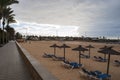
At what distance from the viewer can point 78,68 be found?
43.9 feet

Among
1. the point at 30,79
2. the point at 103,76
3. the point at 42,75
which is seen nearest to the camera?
the point at 42,75

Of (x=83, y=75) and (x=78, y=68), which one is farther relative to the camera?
(x=78, y=68)

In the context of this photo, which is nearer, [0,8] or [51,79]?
[51,79]

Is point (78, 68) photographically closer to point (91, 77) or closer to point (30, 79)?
point (91, 77)

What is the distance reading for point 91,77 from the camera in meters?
10.1

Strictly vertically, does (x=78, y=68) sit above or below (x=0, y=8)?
below

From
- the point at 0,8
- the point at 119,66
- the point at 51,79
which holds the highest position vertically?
the point at 0,8

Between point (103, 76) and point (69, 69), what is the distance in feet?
10.7

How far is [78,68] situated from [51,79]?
8287 mm

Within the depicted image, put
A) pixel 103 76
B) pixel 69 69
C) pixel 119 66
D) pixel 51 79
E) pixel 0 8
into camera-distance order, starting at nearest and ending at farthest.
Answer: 1. pixel 51 79
2. pixel 103 76
3. pixel 69 69
4. pixel 119 66
5. pixel 0 8

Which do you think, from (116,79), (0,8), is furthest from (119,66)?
(0,8)

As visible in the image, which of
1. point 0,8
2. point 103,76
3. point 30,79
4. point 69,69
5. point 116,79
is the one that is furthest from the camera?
point 0,8

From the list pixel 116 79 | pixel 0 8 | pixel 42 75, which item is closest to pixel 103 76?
pixel 116 79

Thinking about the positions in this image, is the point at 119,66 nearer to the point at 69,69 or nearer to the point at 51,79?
the point at 69,69
